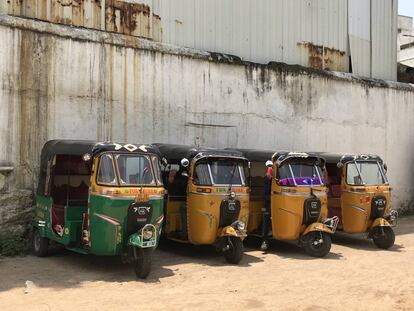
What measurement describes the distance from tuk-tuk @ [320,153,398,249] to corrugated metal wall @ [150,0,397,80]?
3981 millimetres

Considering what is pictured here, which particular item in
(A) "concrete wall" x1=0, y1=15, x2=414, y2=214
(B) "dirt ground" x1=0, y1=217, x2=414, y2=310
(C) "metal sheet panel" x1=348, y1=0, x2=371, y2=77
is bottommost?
(B) "dirt ground" x1=0, y1=217, x2=414, y2=310

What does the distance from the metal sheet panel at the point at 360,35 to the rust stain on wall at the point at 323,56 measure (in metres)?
Answer: 0.50

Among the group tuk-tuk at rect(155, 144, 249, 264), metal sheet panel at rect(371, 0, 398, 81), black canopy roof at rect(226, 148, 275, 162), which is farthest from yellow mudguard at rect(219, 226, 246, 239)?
metal sheet panel at rect(371, 0, 398, 81)

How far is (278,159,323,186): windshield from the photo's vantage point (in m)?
9.67

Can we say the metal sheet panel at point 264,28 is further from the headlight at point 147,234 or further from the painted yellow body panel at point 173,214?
the headlight at point 147,234

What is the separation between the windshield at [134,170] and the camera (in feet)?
25.3

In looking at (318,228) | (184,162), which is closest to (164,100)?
(184,162)

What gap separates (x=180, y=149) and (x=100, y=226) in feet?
8.50

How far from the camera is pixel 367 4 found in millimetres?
16453

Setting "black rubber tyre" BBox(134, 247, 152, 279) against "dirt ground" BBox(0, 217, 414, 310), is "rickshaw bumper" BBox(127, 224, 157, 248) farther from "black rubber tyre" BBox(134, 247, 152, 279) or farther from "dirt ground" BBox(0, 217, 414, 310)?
"dirt ground" BBox(0, 217, 414, 310)

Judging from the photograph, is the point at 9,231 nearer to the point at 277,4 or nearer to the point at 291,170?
the point at 291,170

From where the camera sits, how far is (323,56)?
15.1 meters

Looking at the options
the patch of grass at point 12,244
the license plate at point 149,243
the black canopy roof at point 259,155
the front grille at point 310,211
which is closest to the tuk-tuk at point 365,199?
the front grille at point 310,211

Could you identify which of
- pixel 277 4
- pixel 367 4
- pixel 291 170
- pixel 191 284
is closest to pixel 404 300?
pixel 191 284
